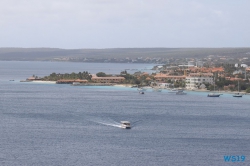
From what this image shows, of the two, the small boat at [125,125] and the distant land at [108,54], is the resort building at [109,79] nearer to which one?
the small boat at [125,125]

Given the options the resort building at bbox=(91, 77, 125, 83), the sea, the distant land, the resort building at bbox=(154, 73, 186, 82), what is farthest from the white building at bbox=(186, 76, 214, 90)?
the distant land

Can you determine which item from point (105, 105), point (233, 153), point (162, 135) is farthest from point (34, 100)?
point (233, 153)

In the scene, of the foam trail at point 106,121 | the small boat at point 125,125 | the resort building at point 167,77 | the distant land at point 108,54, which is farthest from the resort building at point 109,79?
the distant land at point 108,54

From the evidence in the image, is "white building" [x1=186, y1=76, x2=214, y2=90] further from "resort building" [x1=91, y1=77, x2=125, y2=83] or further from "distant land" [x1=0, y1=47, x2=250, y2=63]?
"distant land" [x1=0, y1=47, x2=250, y2=63]

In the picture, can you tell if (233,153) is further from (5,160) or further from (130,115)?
(130,115)

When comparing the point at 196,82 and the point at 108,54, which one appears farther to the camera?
the point at 108,54

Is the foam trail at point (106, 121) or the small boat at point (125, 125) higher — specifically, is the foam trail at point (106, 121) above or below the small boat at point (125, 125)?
below

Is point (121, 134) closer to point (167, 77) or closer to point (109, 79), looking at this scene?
point (109, 79)

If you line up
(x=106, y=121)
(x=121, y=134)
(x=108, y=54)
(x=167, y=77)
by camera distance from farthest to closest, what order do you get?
(x=108, y=54)
(x=167, y=77)
(x=106, y=121)
(x=121, y=134)

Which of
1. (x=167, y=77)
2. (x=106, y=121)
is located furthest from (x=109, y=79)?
(x=106, y=121)
